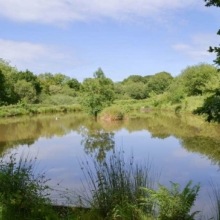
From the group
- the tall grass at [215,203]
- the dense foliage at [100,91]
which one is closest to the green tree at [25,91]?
the dense foliage at [100,91]

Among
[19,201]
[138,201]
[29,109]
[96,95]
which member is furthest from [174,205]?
[29,109]

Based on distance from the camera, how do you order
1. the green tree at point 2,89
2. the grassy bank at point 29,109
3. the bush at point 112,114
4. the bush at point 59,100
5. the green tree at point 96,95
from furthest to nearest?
the bush at point 59,100, the green tree at point 2,89, the grassy bank at point 29,109, the green tree at point 96,95, the bush at point 112,114

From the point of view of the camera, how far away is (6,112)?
25766 millimetres

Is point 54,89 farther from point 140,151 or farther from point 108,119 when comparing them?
point 140,151

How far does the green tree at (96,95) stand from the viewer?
2195 centimetres

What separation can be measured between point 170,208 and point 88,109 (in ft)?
65.5

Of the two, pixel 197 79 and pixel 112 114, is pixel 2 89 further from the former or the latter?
pixel 197 79

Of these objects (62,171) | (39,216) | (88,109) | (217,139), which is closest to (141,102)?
(88,109)

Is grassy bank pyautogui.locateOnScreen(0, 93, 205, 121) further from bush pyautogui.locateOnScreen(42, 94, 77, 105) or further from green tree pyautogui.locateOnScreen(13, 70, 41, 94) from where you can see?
green tree pyautogui.locateOnScreen(13, 70, 41, 94)

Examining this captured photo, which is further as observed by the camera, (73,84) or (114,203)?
(73,84)

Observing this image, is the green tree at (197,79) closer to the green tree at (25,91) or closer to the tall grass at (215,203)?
the green tree at (25,91)

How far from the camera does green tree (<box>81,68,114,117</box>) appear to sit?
21.9m

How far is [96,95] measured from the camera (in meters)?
21.7

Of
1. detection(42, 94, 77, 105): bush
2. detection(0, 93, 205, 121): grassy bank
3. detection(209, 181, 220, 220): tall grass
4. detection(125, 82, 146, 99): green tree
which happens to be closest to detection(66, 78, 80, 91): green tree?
detection(125, 82, 146, 99): green tree
